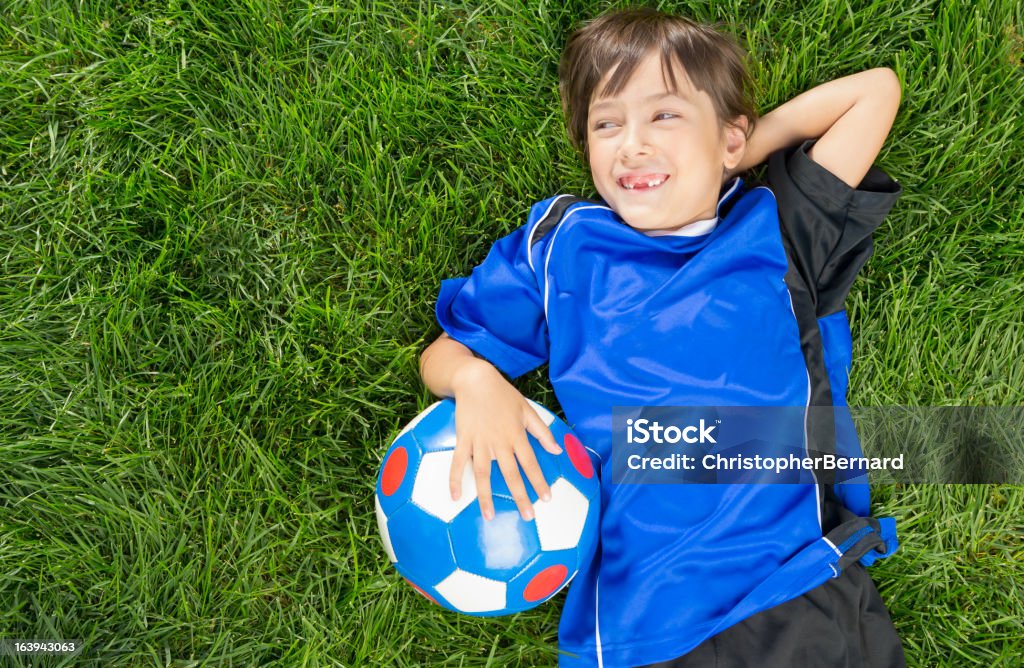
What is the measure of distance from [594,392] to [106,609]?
1.55 metres

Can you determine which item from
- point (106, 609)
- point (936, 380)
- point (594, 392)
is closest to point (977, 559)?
point (936, 380)

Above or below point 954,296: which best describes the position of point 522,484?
below

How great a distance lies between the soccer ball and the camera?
1.88 meters

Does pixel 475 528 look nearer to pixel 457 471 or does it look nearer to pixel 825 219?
pixel 457 471

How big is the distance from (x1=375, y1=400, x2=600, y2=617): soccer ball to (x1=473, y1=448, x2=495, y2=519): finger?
15mm

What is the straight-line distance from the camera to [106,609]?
2270mm

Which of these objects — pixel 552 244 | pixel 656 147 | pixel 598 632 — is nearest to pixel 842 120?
pixel 656 147

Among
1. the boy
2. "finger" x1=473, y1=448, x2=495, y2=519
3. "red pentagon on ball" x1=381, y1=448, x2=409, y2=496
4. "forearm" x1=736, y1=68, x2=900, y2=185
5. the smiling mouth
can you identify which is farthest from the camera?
"forearm" x1=736, y1=68, x2=900, y2=185

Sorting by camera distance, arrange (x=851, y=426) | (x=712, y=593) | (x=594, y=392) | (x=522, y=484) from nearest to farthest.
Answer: (x=522, y=484) < (x=712, y=593) < (x=594, y=392) < (x=851, y=426)

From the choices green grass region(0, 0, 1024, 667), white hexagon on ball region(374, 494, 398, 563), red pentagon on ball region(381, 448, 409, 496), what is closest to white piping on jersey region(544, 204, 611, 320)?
green grass region(0, 0, 1024, 667)

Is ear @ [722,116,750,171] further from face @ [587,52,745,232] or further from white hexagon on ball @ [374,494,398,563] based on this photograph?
white hexagon on ball @ [374,494,398,563]

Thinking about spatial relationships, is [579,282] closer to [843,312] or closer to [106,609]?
[843,312]

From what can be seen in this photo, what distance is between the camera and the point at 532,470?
1.93 meters

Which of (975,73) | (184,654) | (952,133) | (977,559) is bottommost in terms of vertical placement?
(184,654)
